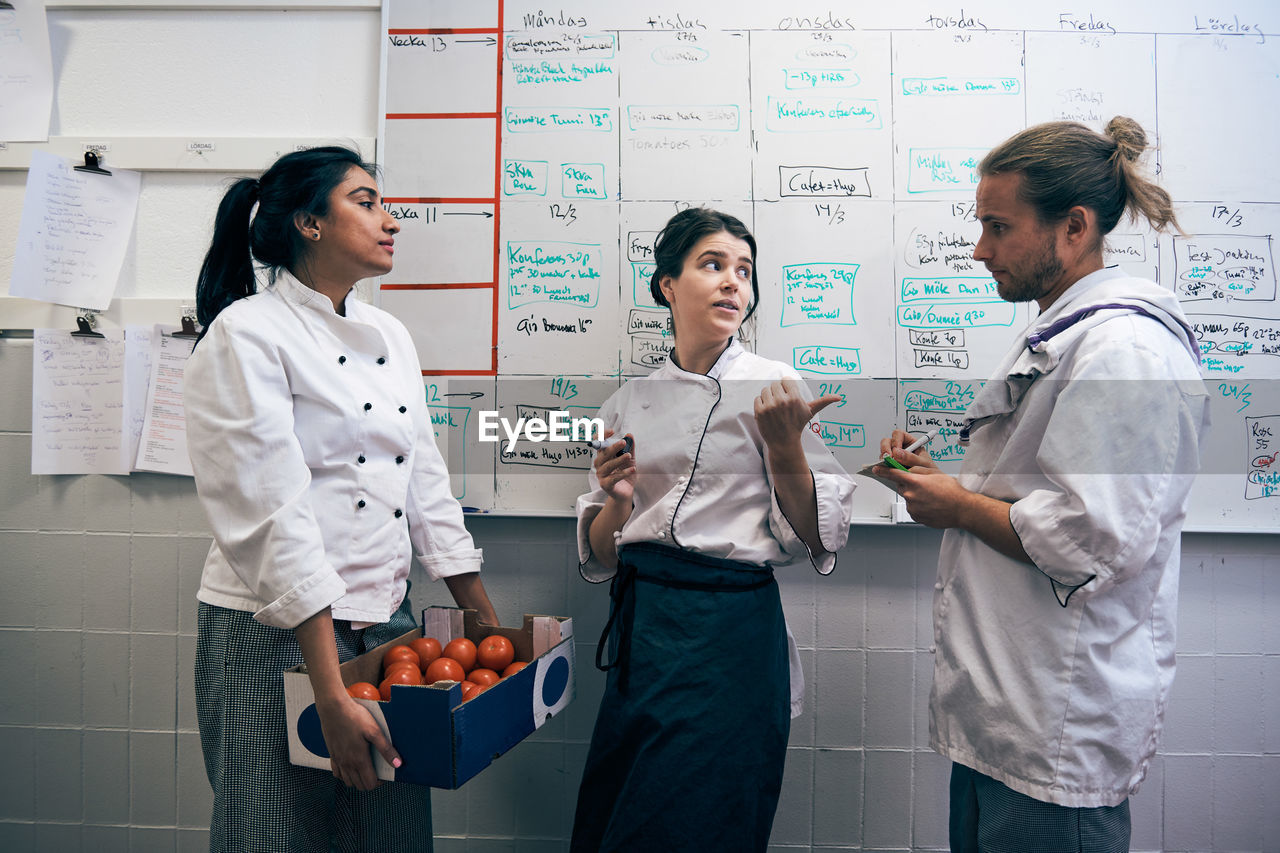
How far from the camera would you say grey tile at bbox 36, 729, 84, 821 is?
2098 mm

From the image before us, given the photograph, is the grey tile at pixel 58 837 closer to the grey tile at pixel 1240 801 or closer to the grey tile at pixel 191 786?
the grey tile at pixel 191 786

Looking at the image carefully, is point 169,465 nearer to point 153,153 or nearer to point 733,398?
point 153,153

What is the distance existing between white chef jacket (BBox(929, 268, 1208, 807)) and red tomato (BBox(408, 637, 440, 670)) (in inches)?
37.2

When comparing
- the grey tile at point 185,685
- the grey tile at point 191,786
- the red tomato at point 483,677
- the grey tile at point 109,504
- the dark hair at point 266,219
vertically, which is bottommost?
the grey tile at point 191,786

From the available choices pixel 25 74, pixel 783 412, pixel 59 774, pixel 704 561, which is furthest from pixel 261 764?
pixel 25 74

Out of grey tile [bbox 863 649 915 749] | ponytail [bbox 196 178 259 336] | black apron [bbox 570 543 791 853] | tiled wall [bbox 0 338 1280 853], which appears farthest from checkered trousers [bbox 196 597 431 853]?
grey tile [bbox 863 649 915 749]

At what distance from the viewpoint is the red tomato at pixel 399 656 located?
4.44ft

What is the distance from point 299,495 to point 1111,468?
128cm

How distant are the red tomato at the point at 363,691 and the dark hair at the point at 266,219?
74 centimetres

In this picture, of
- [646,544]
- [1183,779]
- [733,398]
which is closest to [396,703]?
[646,544]

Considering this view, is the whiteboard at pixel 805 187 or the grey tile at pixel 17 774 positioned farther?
the grey tile at pixel 17 774

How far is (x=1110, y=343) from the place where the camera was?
1170 mm

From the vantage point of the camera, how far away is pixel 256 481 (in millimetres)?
1207

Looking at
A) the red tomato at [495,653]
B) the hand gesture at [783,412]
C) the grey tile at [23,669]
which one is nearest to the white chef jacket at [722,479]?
the hand gesture at [783,412]
